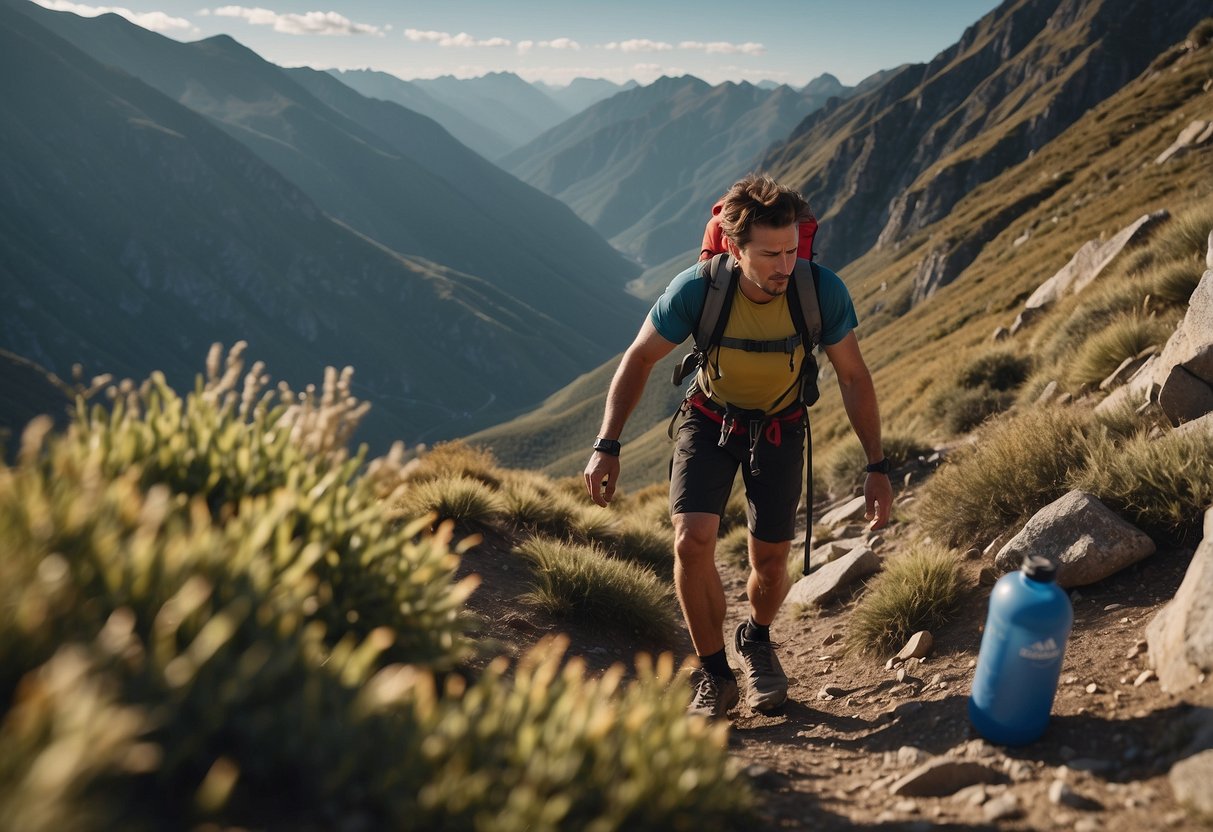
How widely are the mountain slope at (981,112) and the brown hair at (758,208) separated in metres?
131

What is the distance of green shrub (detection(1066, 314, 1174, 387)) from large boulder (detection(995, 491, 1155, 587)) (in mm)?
4544

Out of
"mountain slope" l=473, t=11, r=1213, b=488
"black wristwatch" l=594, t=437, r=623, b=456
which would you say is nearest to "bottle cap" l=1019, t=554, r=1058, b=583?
"black wristwatch" l=594, t=437, r=623, b=456

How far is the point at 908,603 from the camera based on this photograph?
240 inches

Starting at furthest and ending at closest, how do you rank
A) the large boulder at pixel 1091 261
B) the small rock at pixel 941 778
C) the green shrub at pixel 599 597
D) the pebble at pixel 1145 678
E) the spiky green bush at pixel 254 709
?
1. the large boulder at pixel 1091 261
2. the green shrub at pixel 599 597
3. the pebble at pixel 1145 678
4. the small rock at pixel 941 778
5. the spiky green bush at pixel 254 709

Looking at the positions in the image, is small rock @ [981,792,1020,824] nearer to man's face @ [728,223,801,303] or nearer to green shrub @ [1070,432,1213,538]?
man's face @ [728,223,801,303]

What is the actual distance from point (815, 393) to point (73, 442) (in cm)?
392

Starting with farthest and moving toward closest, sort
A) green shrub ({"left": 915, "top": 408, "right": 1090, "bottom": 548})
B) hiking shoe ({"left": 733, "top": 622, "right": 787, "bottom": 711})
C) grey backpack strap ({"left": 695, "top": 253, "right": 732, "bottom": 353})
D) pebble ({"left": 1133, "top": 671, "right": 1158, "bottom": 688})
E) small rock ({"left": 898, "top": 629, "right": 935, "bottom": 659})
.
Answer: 1. green shrub ({"left": 915, "top": 408, "right": 1090, "bottom": 548})
2. small rock ({"left": 898, "top": 629, "right": 935, "bottom": 659})
3. hiking shoe ({"left": 733, "top": 622, "right": 787, "bottom": 711})
4. grey backpack strap ({"left": 695, "top": 253, "right": 732, "bottom": 353})
5. pebble ({"left": 1133, "top": 671, "right": 1158, "bottom": 688})

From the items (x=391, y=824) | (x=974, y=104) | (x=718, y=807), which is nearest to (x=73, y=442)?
(x=391, y=824)

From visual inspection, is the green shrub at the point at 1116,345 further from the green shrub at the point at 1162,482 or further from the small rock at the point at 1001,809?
the small rock at the point at 1001,809

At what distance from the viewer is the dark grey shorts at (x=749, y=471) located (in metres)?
5.19

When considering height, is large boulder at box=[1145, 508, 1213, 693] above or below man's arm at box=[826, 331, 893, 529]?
below

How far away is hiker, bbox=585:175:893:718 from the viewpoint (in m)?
4.96

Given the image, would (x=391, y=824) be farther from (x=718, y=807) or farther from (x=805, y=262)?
Answer: (x=805, y=262)

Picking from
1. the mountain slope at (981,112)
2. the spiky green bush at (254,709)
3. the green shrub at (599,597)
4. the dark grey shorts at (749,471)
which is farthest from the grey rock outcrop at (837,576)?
the mountain slope at (981,112)
